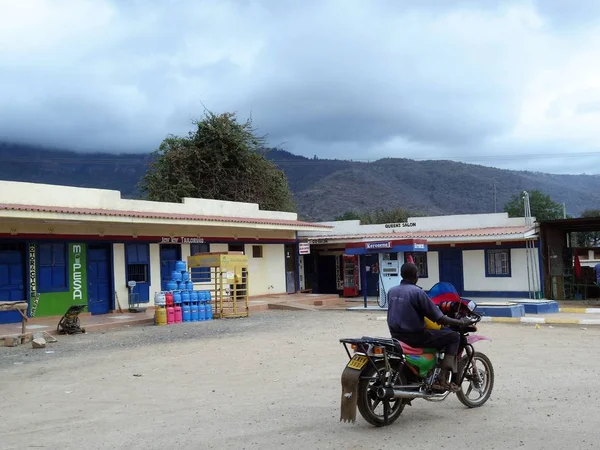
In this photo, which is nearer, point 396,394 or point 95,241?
point 396,394

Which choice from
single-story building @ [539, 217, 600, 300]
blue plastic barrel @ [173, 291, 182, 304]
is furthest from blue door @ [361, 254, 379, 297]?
blue plastic barrel @ [173, 291, 182, 304]

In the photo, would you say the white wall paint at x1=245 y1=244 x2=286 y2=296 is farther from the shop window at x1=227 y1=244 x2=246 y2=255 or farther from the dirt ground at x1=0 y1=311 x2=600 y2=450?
the dirt ground at x1=0 y1=311 x2=600 y2=450

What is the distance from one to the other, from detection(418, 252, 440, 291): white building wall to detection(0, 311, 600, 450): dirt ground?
43.5 feet

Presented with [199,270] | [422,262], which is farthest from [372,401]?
[422,262]

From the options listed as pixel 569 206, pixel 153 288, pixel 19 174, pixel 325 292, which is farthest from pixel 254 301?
pixel 19 174

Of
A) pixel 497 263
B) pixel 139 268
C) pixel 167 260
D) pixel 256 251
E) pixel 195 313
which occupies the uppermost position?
pixel 256 251

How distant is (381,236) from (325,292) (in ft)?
15.1

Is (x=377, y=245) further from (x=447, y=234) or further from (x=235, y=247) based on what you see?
(x=235, y=247)

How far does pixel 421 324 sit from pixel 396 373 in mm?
568

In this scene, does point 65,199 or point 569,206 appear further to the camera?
point 569,206

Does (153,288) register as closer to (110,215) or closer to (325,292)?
(110,215)

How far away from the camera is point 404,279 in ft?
21.4

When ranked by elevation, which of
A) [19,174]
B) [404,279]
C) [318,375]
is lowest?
[318,375]

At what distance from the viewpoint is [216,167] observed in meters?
40.0
